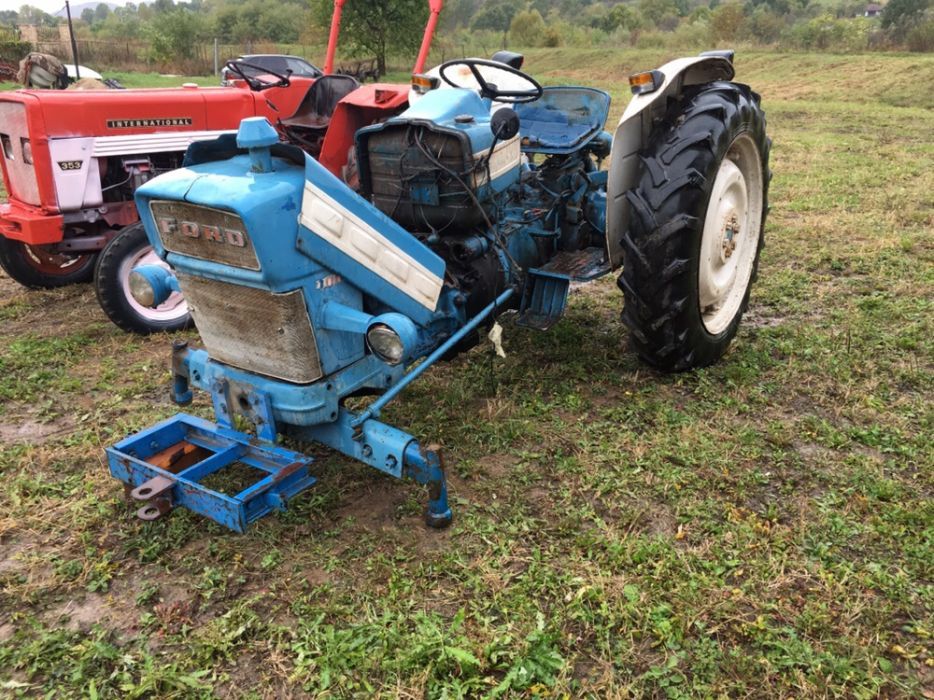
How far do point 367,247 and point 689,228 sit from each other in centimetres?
146

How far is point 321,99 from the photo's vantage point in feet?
18.9

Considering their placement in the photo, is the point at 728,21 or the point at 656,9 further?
the point at 656,9

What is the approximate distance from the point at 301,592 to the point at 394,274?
1.14 m

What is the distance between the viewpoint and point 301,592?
2414 millimetres

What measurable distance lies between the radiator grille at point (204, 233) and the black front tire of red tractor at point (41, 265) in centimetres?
308

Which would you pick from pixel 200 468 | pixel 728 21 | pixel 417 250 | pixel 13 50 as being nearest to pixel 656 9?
pixel 728 21

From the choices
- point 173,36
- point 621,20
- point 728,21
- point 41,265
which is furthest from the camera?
point 621,20

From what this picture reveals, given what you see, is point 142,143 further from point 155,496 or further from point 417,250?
point 155,496

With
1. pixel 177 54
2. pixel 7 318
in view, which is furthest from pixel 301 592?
pixel 177 54

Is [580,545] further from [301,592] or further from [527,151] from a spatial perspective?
Result: [527,151]

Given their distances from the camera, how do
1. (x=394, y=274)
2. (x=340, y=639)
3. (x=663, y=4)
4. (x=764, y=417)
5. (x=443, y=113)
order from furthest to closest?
(x=663, y=4)
(x=764, y=417)
(x=443, y=113)
(x=394, y=274)
(x=340, y=639)

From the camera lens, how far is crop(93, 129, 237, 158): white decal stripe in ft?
15.5

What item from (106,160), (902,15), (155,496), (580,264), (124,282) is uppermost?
(902,15)

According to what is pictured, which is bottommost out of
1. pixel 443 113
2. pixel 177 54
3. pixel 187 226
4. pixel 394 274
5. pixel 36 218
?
pixel 177 54
